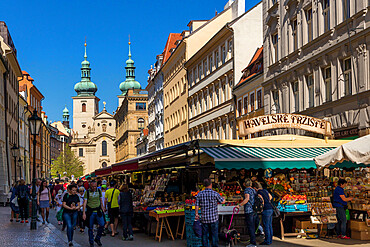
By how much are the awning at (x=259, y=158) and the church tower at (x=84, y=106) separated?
157717 millimetres

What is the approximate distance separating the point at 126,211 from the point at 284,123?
20.2ft

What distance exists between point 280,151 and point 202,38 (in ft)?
124

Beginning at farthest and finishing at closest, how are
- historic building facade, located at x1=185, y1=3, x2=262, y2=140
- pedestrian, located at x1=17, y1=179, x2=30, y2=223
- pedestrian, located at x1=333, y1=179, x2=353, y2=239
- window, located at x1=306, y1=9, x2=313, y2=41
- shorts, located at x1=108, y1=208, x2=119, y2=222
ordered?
historic building facade, located at x1=185, y1=3, x2=262, y2=140 → window, located at x1=306, y1=9, x2=313, y2=41 → pedestrian, located at x1=17, y1=179, x2=30, y2=223 → shorts, located at x1=108, y1=208, x2=119, y2=222 → pedestrian, located at x1=333, y1=179, x2=353, y2=239

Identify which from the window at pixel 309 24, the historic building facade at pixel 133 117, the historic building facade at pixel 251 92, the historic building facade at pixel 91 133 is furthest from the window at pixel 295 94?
the historic building facade at pixel 91 133

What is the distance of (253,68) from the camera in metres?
37.3

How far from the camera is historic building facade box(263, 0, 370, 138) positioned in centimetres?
2241

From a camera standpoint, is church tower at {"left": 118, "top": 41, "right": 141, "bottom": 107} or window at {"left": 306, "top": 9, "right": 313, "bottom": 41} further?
church tower at {"left": 118, "top": 41, "right": 141, "bottom": 107}

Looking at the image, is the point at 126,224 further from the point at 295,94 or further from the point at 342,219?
the point at 295,94

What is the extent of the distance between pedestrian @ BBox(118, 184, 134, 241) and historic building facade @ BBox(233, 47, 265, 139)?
17.4 metres

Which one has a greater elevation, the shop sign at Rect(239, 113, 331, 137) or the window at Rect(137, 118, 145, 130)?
the window at Rect(137, 118, 145, 130)

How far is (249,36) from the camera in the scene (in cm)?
4081

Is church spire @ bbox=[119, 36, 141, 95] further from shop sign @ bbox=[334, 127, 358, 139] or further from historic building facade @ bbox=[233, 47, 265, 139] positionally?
shop sign @ bbox=[334, 127, 358, 139]

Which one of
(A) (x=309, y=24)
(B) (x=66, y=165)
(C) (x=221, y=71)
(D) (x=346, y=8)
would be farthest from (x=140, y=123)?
(D) (x=346, y=8)

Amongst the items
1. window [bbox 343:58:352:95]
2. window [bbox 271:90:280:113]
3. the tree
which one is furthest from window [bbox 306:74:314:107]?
the tree
